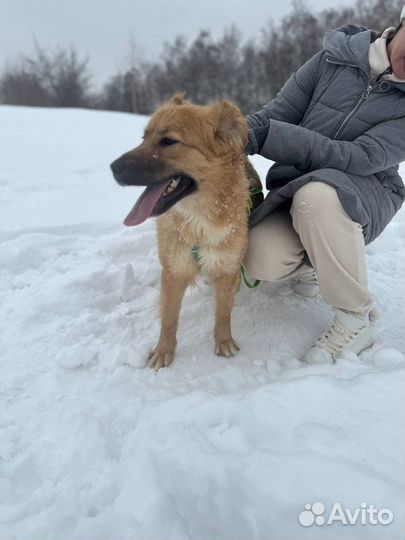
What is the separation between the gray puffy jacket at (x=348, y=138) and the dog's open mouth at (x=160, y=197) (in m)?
0.47

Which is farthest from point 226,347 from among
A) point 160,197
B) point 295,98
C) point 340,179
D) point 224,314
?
point 295,98

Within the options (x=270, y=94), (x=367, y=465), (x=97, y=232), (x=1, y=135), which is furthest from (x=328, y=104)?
(x=270, y=94)

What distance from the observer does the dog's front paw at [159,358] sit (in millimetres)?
2008

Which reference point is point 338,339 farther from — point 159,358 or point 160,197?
point 160,197

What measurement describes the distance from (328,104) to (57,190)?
3.27 meters

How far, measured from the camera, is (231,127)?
74.6 inches

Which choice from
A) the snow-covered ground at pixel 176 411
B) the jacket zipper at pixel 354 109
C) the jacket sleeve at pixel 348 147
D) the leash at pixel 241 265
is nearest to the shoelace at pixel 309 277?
the snow-covered ground at pixel 176 411

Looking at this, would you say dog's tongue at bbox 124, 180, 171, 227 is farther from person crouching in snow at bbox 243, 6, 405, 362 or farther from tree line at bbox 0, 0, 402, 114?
tree line at bbox 0, 0, 402, 114

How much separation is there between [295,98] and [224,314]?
1350mm

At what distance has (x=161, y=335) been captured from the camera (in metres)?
2.11

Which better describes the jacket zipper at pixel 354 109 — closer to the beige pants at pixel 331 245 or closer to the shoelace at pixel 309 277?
the beige pants at pixel 331 245

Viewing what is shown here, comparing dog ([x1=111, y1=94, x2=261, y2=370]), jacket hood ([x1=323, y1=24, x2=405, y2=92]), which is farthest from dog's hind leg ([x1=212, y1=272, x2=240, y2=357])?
jacket hood ([x1=323, y1=24, x2=405, y2=92])

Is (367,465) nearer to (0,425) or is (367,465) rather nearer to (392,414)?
(392,414)

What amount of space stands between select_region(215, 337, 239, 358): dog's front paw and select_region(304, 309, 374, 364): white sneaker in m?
0.37
